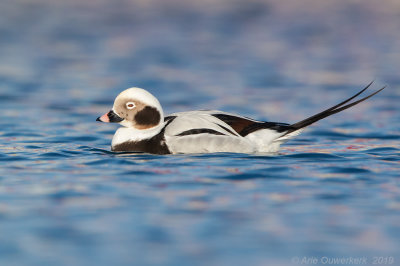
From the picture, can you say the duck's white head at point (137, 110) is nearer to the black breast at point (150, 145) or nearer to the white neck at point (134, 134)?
the white neck at point (134, 134)

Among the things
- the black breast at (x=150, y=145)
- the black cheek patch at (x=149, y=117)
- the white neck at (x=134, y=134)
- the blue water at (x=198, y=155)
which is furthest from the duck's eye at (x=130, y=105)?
the blue water at (x=198, y=155)

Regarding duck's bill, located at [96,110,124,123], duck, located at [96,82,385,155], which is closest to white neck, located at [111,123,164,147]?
duck, located at [96,82,385,155]

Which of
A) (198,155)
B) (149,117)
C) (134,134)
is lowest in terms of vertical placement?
(198,155)

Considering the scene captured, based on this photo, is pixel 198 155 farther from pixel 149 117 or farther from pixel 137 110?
pixel 137 110

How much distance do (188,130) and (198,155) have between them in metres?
0.30

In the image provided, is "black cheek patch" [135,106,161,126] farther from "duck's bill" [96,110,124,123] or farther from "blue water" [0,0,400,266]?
"blue water" [0,0,400,266]

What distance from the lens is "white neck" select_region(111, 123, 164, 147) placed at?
9.40 metres

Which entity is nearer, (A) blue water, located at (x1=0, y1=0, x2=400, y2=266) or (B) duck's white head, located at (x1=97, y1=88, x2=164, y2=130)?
(A) blue water, located at (x1=0, y1=0, x2=400, y2=266)

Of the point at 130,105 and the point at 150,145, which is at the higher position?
the point at 130,105

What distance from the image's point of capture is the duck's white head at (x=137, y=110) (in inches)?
372

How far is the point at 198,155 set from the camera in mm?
9086

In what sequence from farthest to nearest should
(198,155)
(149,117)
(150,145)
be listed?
(149,117) → (150,145) → (198,155)

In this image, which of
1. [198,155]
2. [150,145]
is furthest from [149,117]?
[198,155]

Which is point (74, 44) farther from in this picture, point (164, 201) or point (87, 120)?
point (164, 201)
